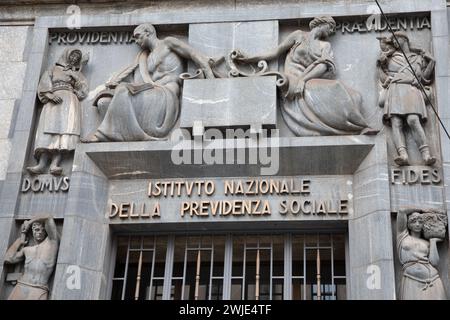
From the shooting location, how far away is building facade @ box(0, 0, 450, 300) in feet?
38.6

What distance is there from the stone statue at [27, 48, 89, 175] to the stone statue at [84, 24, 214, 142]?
0.38 meters

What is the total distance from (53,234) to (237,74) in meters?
Answer: 4.16

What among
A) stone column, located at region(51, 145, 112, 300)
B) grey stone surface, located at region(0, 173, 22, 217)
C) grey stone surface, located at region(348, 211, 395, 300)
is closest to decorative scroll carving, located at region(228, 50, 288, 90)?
grey stone surface, located at region(348, 211, 395, 300)

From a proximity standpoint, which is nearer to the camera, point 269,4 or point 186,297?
point 186,297

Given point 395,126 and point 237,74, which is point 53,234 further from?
point 395,126

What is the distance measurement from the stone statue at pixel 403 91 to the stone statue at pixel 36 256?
18.9 feet

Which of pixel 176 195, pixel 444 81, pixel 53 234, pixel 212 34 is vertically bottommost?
pixel 53 234

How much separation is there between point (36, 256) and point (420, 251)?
601cm

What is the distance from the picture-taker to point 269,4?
1366 centimetres

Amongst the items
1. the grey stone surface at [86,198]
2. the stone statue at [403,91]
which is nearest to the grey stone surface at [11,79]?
the grey stone surface at [86,198]

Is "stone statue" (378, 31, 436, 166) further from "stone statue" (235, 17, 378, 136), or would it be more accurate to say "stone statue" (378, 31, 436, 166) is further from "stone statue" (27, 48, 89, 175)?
"stone statue" (27, 48, 89, 175)

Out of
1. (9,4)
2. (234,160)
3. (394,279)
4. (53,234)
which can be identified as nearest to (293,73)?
(234,160)

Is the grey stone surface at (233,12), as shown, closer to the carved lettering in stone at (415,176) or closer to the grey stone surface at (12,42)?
the grey stone surface at (12,42)

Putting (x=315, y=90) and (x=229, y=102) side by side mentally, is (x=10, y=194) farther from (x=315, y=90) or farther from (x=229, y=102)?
(x=315, y=90)
